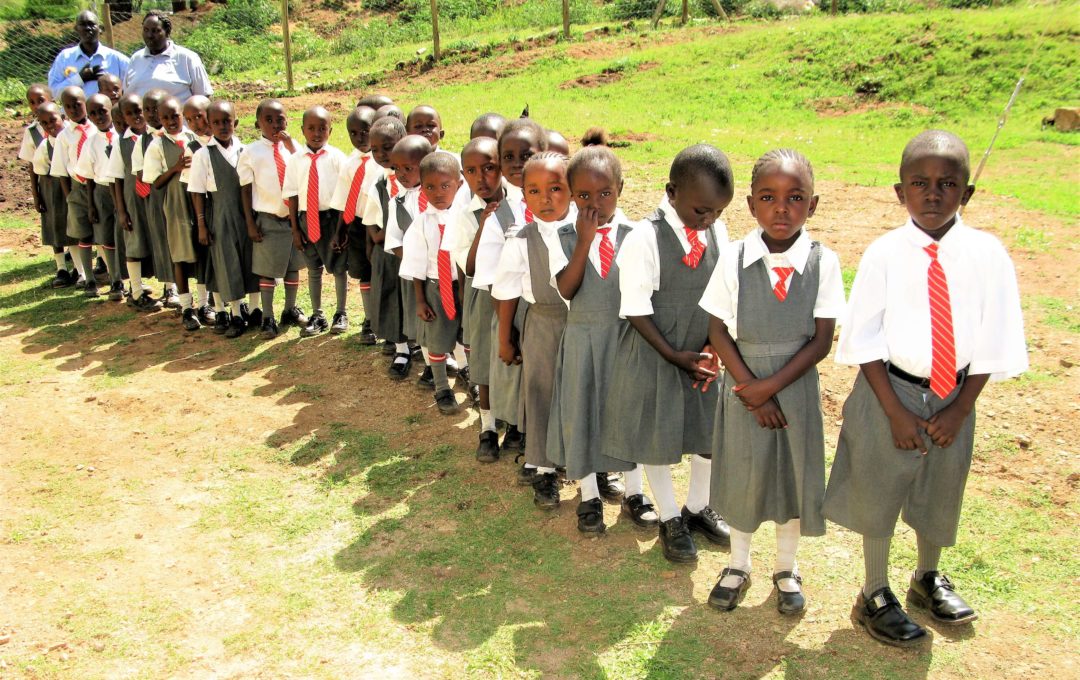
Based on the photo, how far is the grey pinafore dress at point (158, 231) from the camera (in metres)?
6.42

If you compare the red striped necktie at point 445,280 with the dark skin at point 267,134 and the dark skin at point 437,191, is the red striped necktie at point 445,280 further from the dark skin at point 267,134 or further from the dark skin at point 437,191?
the dark skin at point 267,134

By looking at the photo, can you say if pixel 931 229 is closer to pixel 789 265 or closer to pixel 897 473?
pixel 789 265

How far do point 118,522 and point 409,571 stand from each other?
1406 millimetres

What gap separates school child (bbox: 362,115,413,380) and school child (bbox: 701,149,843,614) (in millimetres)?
2626

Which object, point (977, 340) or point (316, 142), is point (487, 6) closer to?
point (316, 142)

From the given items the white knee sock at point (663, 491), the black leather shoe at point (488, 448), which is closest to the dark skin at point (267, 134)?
the black leather shoe at point (488, 448)

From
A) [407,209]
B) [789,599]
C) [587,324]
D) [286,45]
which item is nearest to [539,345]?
[587,324]

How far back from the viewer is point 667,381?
3342 mm

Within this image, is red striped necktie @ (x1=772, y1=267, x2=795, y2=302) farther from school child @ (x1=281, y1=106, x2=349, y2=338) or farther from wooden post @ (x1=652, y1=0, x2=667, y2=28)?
wooden post @ (x1=652, y1=0, x2=667, y2=28)

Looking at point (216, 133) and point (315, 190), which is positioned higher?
point (216, 133)

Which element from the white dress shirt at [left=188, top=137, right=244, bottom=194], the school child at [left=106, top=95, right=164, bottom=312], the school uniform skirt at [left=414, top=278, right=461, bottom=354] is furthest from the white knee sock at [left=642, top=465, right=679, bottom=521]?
the school child at [left=106, top=95, right=164, bottom=312]

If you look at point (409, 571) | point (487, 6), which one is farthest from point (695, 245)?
point (487, 6)

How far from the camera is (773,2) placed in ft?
59.7

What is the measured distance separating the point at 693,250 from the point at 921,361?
0.88m
